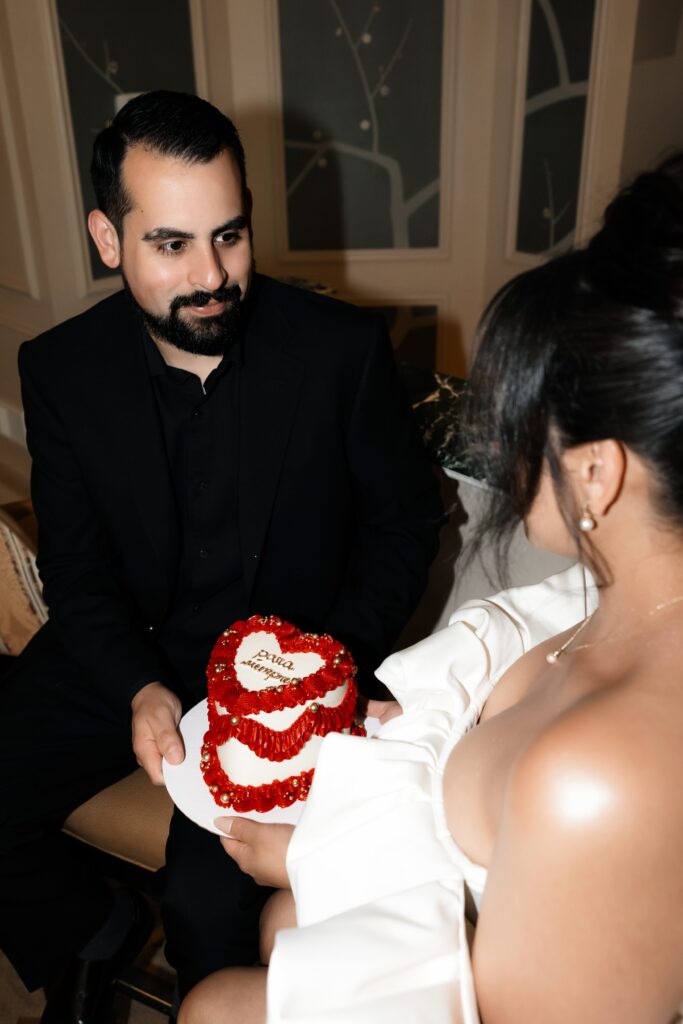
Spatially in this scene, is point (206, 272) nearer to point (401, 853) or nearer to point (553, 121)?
point (401, 853)

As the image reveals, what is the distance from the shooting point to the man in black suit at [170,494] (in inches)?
71.0

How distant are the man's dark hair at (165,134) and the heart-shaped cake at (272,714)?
0.95m

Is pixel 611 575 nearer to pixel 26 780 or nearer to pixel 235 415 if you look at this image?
pixel 235 415

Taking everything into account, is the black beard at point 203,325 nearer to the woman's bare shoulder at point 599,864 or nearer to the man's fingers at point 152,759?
the man's fingers at point 152,759

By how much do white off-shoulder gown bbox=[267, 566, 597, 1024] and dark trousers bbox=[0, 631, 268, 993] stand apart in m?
0.52

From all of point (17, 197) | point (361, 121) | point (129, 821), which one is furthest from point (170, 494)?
point (361, 121)

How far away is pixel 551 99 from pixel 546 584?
12.3 ft

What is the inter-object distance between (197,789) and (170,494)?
0.69m

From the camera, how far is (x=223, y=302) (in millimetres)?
1820

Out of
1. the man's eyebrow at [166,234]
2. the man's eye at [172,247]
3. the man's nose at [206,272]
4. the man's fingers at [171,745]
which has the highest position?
the man's eyebrow at [166,234]

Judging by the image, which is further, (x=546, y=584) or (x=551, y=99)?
(x=551, y=99)

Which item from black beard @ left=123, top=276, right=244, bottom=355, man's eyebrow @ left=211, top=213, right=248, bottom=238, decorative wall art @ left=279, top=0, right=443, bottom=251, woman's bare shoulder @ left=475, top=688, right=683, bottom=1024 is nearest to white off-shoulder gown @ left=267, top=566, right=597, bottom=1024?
woman's bare shoulder @ left=475, top=688, right=683, bottom=1024

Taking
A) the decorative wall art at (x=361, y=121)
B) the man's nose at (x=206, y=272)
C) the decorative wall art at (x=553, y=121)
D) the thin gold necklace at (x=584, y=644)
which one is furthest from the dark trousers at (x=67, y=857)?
the decorative wall art at (x=361, y=121)

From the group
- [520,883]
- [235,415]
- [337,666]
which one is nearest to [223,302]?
[235,415]
